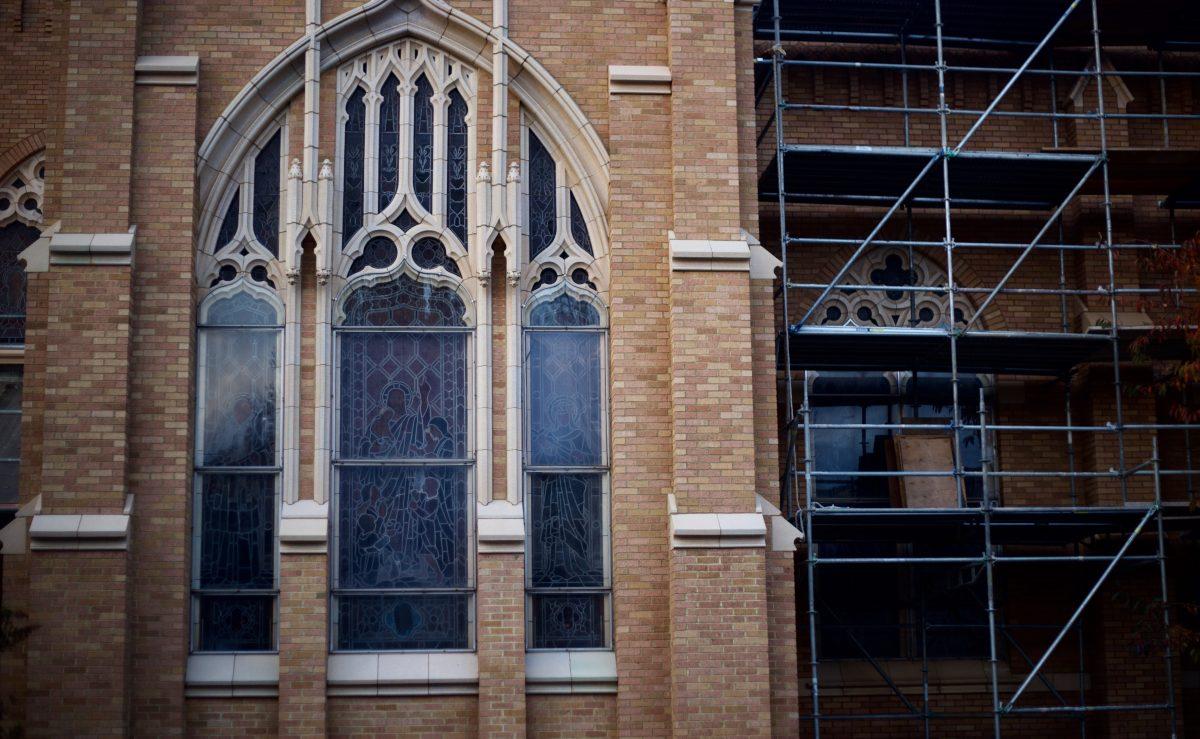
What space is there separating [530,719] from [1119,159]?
8.36 metres

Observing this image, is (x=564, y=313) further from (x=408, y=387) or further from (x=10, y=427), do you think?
(x=10, y=427)

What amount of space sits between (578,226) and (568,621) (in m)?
3.76

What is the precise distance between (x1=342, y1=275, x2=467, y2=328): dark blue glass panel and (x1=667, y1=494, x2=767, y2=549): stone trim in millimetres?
2863

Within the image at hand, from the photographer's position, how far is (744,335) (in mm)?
14367

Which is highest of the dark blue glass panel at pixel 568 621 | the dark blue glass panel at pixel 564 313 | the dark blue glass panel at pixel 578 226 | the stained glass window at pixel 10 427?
the dark blue glass panel at pixel 578 226

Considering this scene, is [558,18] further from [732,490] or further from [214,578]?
[214,578]

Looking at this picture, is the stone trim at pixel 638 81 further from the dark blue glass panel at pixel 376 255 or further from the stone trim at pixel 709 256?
the dark blue glass panel at pixel 376 255

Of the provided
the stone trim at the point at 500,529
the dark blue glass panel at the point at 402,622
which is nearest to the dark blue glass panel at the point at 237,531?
the dark blue glass panel at the point at 402,622

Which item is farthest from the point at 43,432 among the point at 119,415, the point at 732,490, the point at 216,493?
the point at 732,490

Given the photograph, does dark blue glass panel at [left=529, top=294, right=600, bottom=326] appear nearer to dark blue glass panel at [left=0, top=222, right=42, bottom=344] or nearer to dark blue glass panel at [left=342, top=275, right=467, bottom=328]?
dark blue glass panel at [left=342, top=275, right=467, bottom=328]

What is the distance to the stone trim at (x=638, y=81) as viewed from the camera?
1488 centimetres

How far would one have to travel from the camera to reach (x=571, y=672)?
14109 millimetres

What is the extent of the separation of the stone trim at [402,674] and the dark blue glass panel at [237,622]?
2.27 feet

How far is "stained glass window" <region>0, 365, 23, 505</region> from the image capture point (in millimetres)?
16375
